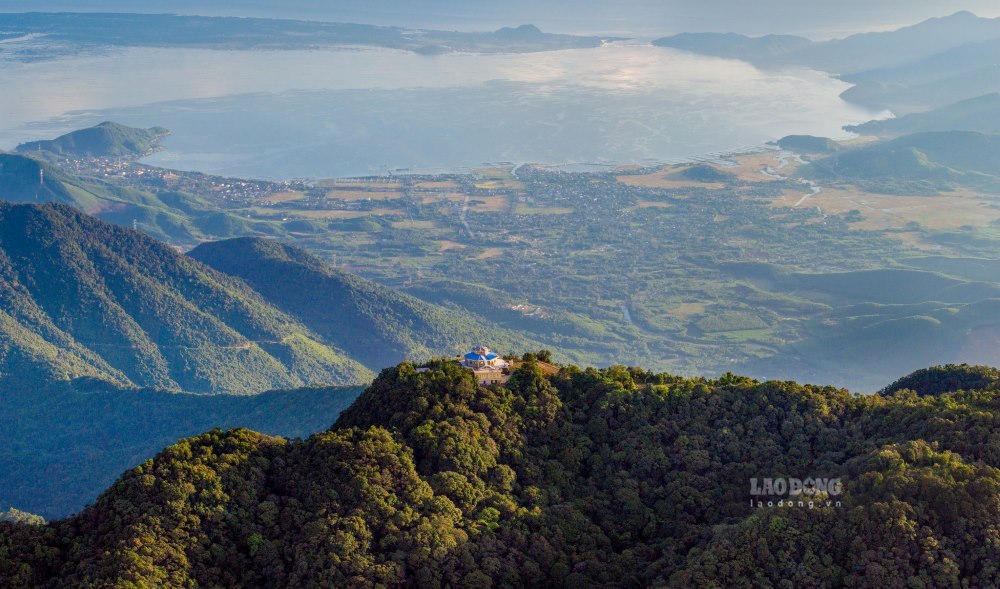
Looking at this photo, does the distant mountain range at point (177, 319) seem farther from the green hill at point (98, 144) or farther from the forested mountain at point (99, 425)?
the green hill at point (98, 144)

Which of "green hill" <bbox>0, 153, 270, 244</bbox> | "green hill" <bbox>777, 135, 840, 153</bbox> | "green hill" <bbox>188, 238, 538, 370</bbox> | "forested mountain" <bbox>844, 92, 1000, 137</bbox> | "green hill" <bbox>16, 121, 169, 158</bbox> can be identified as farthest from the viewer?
"forested mountain" <bbox>844, 92, 1000, 137</bbox>

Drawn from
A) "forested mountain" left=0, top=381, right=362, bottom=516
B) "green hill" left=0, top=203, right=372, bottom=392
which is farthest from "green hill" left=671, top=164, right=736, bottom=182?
"forested mountain" left=0, top=381, right=362, bottom=516

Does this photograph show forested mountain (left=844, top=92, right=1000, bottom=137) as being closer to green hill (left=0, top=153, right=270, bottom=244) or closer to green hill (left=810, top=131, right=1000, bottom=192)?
green hill (left=810, top=131, right=1000, bottom=192)

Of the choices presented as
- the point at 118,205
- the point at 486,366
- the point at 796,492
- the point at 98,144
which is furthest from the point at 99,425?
the point at 98,144

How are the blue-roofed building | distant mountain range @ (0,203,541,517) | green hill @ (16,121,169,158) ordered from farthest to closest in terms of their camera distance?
1. green hill @ (16,121,169,158)
2. distant mountain range @ (0,203,541,517)
3. the blue-roofed building

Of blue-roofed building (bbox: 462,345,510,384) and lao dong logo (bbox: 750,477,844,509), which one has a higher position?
blue-roofed building (bbox: 462,345,510,384)

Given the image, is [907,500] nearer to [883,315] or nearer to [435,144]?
[883,315]
